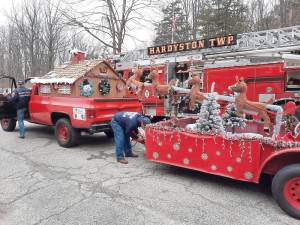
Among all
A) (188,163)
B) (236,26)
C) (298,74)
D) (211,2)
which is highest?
(211,2)

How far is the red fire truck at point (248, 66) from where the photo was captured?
28.4ft

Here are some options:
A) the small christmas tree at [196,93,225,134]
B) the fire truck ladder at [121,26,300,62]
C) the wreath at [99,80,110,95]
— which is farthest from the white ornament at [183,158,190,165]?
the wreath at [99,80,110,95]

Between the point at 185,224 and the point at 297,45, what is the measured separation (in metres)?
7.44

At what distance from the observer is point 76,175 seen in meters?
5.71

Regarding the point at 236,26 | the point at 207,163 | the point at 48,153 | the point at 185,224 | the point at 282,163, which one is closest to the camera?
the point at 185,224

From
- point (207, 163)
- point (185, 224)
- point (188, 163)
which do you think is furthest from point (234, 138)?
point (185, 224)

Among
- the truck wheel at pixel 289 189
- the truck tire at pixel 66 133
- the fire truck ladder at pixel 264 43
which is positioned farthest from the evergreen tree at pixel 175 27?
the truck wheel at pixel 289 189

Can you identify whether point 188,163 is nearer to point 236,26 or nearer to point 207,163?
point 207,163

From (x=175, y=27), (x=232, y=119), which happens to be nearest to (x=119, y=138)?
(x=232, y=119)

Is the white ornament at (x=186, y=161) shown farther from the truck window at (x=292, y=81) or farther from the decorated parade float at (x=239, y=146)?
the truck window at (x=292, y=81)

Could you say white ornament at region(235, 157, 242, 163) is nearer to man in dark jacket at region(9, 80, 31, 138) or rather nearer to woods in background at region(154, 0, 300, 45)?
man in dark jacket at region(9, 80, 31, 138)

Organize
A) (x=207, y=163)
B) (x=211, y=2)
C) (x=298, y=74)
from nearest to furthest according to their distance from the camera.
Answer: (x=207, y=163) → (x=298, y=74) → (x=211, y=2)

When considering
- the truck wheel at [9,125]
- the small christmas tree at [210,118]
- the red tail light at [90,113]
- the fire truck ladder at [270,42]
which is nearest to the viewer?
the small christmas tree at [210,118]

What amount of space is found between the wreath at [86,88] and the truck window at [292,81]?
544 cm
